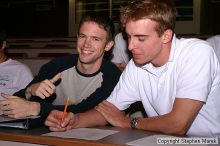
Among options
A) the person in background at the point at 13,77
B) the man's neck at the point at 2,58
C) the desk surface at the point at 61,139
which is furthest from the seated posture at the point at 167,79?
the man's neck at the point at 2,58

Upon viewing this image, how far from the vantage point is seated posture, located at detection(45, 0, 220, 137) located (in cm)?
171

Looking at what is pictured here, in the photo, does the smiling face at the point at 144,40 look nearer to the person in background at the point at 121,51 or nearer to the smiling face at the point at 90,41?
the smiling face at the point at 90,41

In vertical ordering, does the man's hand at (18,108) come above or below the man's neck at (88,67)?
below

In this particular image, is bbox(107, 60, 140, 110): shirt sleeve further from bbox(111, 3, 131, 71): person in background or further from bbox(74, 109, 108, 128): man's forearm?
bbox(111, 3, 131, 71): person in background

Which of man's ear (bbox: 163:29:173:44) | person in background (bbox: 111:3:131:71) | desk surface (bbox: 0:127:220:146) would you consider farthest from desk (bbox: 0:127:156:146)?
person in background (bbox: 111:3:131:71)

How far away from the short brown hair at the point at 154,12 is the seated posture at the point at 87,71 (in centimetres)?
43

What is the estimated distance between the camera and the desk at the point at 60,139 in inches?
55.7

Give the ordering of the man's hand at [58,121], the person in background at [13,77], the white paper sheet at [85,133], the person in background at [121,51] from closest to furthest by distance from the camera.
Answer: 1. the white paper sheet at [85,133]
2. the man's hand at [58,121]
3. the person in background at [13,77]
4. the person in background at [121,51]

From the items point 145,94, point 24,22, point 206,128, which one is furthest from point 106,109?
point 24,22

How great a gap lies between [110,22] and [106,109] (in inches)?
21.9

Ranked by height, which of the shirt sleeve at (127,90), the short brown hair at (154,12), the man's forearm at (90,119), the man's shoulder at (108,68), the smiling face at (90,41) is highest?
the short brown hair at (154,12)

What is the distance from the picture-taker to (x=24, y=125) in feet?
5.58

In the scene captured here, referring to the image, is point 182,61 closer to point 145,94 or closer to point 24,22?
point 145,94

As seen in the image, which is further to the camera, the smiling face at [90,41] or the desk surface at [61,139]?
the smiling face at [90,41]
